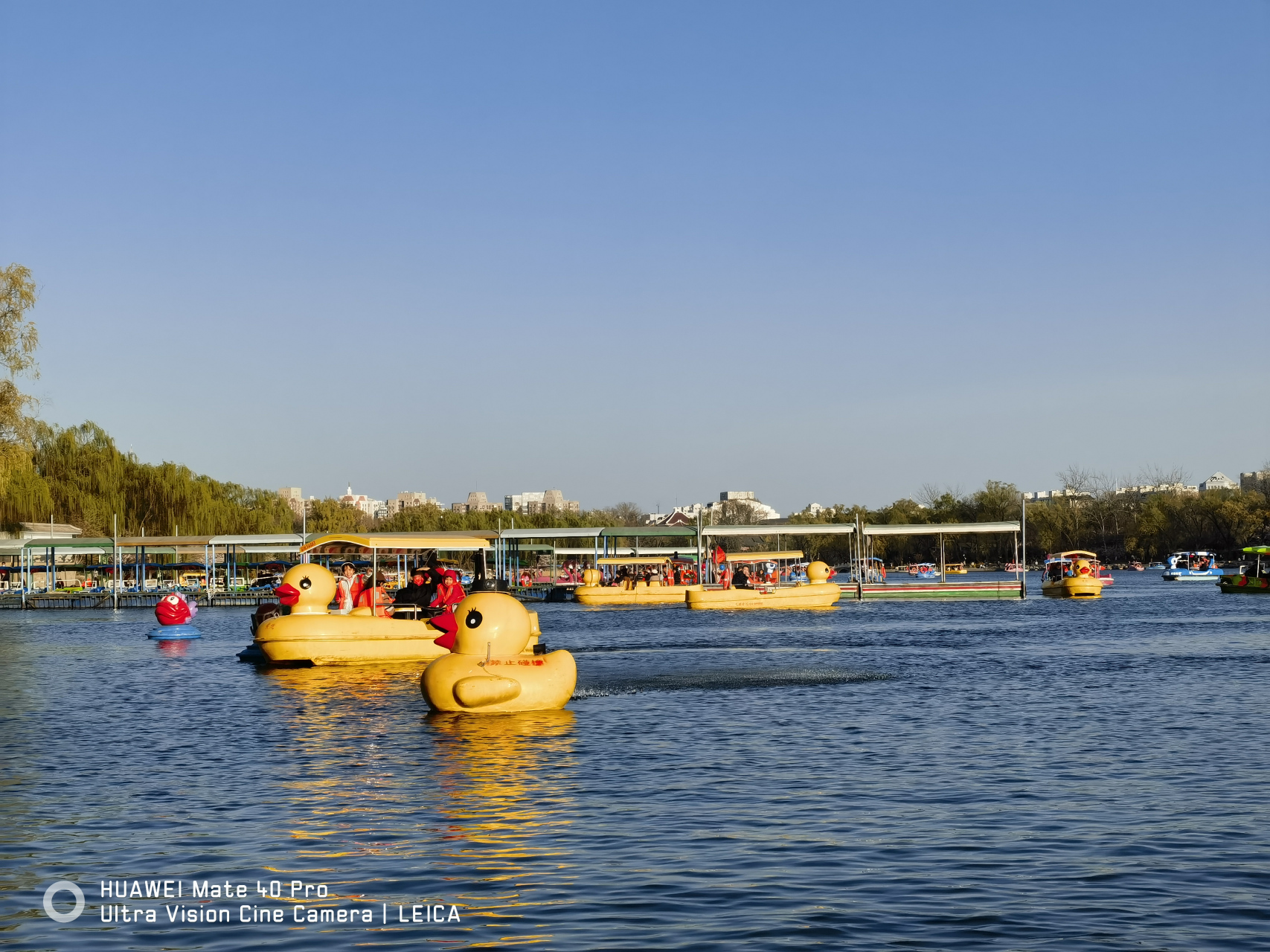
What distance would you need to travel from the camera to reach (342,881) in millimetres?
10594

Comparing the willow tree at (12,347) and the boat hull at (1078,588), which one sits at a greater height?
the willow tree at (12,347)

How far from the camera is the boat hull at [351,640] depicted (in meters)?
29.0

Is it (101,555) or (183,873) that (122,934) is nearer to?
(183,873)

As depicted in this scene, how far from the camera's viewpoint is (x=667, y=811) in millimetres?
13148

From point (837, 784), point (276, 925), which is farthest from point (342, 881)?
point (837, 784)

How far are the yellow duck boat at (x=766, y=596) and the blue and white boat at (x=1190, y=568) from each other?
5355cm

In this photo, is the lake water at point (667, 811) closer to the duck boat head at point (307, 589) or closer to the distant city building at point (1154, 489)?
the duck boat head at point (307, 589)

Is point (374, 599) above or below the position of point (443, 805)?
above

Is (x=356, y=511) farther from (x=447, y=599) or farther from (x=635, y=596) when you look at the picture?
(x=447, y=599)

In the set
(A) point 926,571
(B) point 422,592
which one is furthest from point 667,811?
(A) point 926,571

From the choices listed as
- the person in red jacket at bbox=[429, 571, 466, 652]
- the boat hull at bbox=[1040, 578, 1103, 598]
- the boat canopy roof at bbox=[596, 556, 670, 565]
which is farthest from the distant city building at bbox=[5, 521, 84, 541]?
the person in red jacket at bbox=[429, 571, 466, 652]

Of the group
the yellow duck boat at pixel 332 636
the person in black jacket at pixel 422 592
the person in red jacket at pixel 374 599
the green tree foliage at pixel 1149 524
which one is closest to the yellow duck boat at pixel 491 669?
the person in black jacket at pixel 422 592

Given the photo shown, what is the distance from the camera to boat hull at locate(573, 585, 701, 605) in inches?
2714

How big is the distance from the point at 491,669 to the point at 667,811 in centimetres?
714
